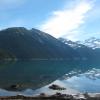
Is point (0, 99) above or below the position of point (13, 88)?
below

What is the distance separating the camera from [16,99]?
192ft

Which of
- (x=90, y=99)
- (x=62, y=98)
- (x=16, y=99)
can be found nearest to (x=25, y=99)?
(x=16, y=99)

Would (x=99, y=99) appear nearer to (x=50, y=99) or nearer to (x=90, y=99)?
(x=90, y=99)

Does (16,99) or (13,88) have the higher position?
(13,88)

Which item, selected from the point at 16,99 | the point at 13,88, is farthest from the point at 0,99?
the point at 13,88

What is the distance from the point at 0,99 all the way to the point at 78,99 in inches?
597

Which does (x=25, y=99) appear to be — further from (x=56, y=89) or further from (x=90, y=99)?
(x=56, y=89)

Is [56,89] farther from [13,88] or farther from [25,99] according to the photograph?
[25,99]

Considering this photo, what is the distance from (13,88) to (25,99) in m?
29.0

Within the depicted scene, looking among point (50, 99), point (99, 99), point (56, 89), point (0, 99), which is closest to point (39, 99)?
point (50, 99)

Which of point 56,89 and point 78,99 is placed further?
point 56,89

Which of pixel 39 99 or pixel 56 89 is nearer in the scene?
pixel 39 99

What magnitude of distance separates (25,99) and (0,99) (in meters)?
4.83

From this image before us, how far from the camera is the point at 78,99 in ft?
193
